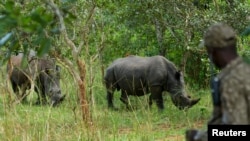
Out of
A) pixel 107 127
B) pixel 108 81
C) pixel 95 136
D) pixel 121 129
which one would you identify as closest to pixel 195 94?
pixel 108 81

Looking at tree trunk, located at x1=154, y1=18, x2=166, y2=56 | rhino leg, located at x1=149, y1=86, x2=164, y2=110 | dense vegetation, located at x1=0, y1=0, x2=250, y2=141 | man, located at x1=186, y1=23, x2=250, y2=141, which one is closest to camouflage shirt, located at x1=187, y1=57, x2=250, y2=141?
man, located at x1=186, y1=23, x2=250, y2=141

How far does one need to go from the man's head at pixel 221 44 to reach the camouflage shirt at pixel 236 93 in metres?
0.06

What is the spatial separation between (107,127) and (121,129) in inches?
85.4

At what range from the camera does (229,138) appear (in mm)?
2229

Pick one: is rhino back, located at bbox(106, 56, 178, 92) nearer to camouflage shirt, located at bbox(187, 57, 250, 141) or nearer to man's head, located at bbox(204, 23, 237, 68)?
man's head, located at bbox(204, 23, 237, 68)

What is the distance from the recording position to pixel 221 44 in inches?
84.4

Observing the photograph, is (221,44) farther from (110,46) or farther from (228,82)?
(110,46)

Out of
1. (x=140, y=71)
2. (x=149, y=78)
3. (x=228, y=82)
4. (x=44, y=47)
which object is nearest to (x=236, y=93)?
(x=228, y=82)

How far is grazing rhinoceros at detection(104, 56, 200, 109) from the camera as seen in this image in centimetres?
1212

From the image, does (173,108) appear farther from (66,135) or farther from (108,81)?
(66,135)

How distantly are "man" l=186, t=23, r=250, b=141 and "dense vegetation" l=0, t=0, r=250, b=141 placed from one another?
49cm

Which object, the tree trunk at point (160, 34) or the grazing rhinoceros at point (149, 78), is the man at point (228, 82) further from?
the tree trunk at point (160, 34)

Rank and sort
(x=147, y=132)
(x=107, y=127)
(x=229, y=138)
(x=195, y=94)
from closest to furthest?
(x=229, y=138) < (x=147, y=132) < (x=107, y=127) < (x=195, y=94)

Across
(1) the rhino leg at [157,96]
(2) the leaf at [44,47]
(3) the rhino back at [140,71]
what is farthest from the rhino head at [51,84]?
(2) the leaf at [44,47]
